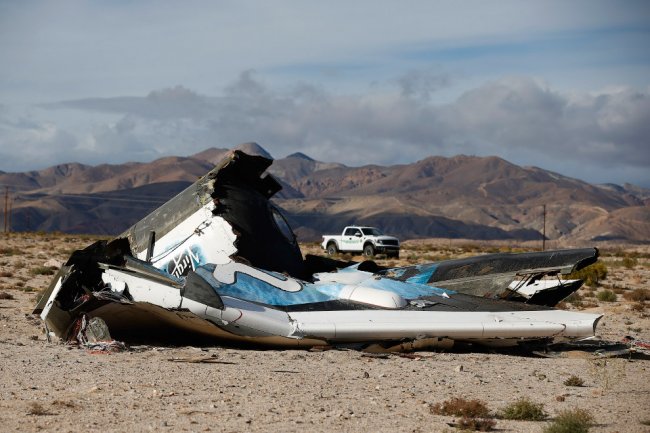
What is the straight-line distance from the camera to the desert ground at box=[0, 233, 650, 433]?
8.19 m

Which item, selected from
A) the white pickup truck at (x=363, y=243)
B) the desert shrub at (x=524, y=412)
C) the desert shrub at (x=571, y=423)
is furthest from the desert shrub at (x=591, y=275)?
the desert shrub at (x=571, y=423)

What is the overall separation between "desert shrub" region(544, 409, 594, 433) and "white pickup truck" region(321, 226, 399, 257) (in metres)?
44.1

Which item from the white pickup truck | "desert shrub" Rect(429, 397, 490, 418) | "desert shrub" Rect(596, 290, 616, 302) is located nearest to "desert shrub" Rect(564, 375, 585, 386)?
"desert shrub" Rect(429, 397, 490, 418)

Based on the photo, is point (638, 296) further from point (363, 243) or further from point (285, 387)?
point (363, 243)

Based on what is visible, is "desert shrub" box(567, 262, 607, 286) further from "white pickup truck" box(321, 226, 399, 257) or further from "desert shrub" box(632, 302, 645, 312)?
"white pickup truck" box(321, 226, 399, 257)

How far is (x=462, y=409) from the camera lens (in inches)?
349

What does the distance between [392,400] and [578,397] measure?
2.25 metres

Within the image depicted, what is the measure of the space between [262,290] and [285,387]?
3397 mm

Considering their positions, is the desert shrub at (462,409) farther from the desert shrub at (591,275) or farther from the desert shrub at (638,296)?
the desert shrub at (591,275)

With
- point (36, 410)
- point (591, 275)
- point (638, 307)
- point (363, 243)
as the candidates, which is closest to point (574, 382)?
point (36, 410)

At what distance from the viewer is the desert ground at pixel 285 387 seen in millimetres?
8188

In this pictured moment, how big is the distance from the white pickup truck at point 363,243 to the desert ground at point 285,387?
39395 millimetres

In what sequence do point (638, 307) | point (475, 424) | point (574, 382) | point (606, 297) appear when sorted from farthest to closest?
1. point (606, 297)
2. point (638, 307)
3. point (574, 382)
4. point (475, 424)

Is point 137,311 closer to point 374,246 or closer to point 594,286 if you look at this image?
point 594,286
